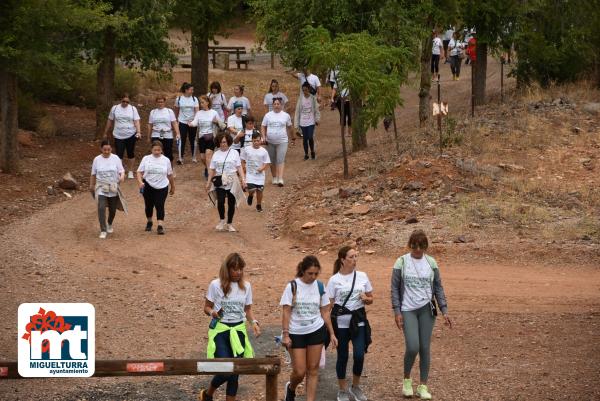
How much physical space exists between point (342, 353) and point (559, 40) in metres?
20.9

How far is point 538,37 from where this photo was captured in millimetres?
30375

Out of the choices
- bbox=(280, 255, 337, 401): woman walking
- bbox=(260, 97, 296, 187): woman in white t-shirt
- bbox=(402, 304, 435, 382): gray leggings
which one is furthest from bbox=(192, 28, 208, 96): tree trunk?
bbox=(280, 255, 337, 401): woman walking

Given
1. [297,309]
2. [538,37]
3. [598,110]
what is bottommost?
[297,309]

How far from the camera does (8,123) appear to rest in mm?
23219

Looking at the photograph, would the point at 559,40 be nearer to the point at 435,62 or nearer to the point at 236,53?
the point at 435,62

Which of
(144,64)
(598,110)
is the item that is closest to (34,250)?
(144,64)

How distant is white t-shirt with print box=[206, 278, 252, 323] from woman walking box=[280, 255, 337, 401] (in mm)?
390

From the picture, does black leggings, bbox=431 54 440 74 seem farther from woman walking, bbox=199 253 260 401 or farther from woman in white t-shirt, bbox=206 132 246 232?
woman walking, bbox=199 253 260 401

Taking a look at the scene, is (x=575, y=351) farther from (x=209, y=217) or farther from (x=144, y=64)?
(x=144, y=64)

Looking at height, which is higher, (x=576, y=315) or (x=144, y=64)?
(x=144, y=64)

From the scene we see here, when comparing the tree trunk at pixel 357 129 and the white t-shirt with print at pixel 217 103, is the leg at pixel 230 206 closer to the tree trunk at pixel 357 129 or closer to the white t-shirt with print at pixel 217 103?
the tree trunk at pixel 357 129

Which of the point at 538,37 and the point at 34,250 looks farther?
the point at 538,37

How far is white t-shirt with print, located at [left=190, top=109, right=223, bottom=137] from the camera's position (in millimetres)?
22906

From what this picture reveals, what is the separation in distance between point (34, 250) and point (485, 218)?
705cm
